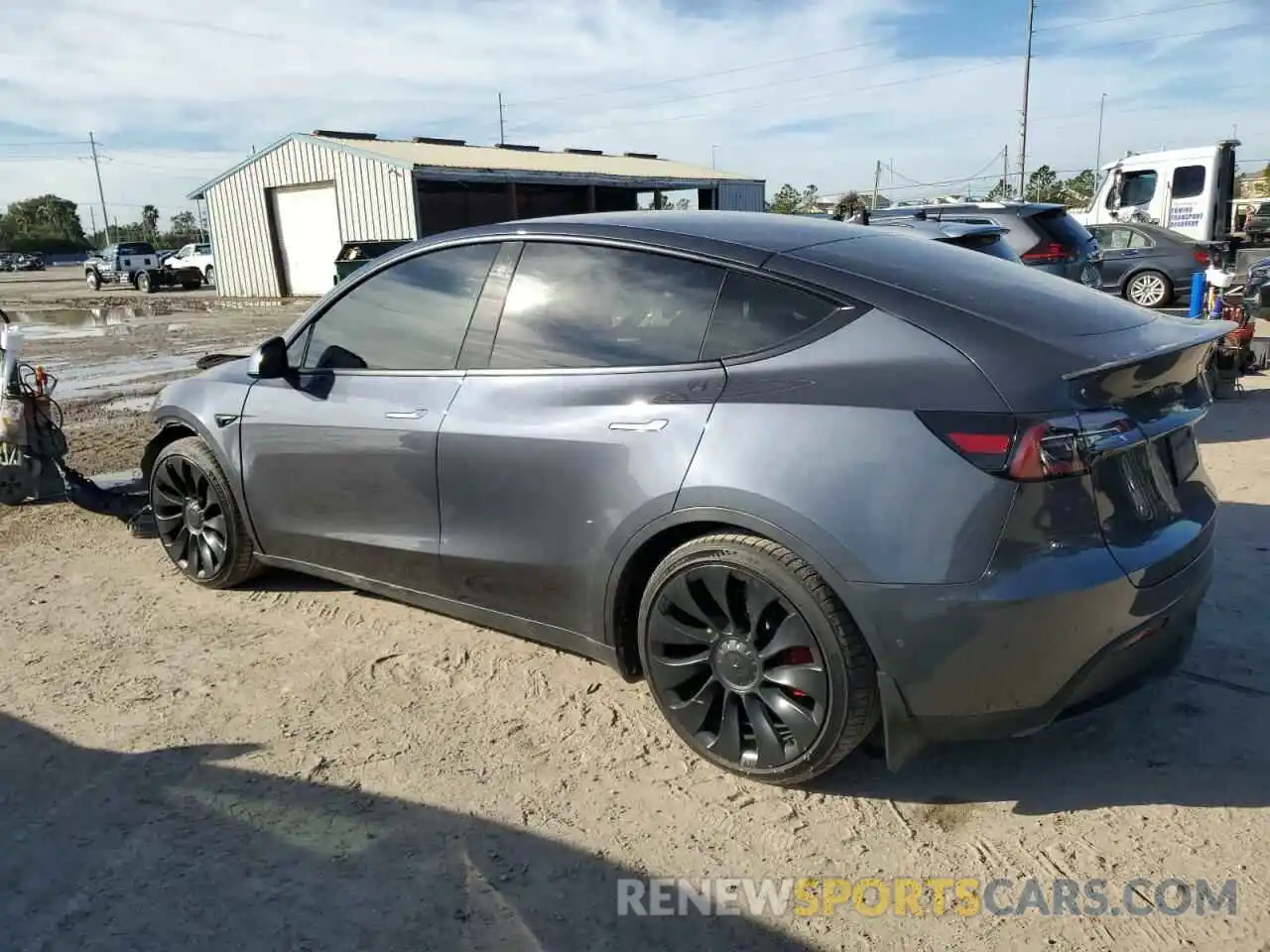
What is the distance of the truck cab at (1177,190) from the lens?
1653 cm

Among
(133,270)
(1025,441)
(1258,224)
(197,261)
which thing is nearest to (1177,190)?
(1258,224)

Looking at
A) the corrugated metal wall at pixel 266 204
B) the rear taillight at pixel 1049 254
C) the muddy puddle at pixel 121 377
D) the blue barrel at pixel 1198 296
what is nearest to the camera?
the blue barrel at pixel 1198 296

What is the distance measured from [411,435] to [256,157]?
29299 mm

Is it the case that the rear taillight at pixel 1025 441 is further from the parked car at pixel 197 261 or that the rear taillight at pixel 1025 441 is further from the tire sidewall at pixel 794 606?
the parked car at pixel 197 261

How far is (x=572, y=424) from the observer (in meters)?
3.08

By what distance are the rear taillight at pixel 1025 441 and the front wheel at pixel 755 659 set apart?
1.74ft

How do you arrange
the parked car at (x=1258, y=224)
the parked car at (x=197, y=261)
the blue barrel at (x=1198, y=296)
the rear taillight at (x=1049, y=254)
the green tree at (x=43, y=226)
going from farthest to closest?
the green tree at (x=43, y=226) → the parked car at (x=197, y=261) → the parked car at (x=1258, y=224) → the rear taillight at (x=1049, y=254) → the blue barrel at (x=1198, y=296)

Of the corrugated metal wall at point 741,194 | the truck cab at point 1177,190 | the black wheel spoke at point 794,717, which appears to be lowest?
the black wheel spoke at point 794,717

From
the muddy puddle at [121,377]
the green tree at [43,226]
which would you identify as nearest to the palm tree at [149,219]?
the green tree at [43,226]

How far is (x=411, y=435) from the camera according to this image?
3.52m

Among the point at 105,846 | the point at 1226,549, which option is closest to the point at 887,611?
the point at 105,846

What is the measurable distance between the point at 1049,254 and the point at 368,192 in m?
20.5

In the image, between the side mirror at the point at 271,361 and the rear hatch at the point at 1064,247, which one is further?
the rear hatch at the point at 1064,247

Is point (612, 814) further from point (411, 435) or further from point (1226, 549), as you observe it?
point (1226, 549)
